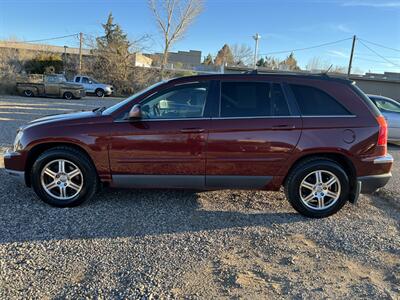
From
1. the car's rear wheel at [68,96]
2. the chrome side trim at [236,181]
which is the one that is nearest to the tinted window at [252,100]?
the chrome side trim at [236,181]

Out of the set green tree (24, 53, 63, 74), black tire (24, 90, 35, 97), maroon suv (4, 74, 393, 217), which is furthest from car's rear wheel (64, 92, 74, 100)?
maroon suv (4, 74, 393, 217)

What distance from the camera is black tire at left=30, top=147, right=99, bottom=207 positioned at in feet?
14.6

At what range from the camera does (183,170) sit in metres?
4.46

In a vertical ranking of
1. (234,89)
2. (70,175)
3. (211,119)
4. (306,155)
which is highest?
(234,89)

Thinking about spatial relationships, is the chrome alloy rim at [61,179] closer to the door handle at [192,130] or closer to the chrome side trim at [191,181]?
the chrome side trim at [191,181]

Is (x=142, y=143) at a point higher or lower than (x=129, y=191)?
higher

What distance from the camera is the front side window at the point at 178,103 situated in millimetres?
4465

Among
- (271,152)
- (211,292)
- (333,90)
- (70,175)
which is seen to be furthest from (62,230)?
(333,90)

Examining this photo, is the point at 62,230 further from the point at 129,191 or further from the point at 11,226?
the point at 129,191

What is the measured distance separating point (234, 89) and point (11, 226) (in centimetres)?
311

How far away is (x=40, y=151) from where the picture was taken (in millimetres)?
4625

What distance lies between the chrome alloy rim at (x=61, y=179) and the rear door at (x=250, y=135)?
1.70 m

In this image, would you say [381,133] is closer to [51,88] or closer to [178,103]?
[178,103]

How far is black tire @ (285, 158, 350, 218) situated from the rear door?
0.70 feet
